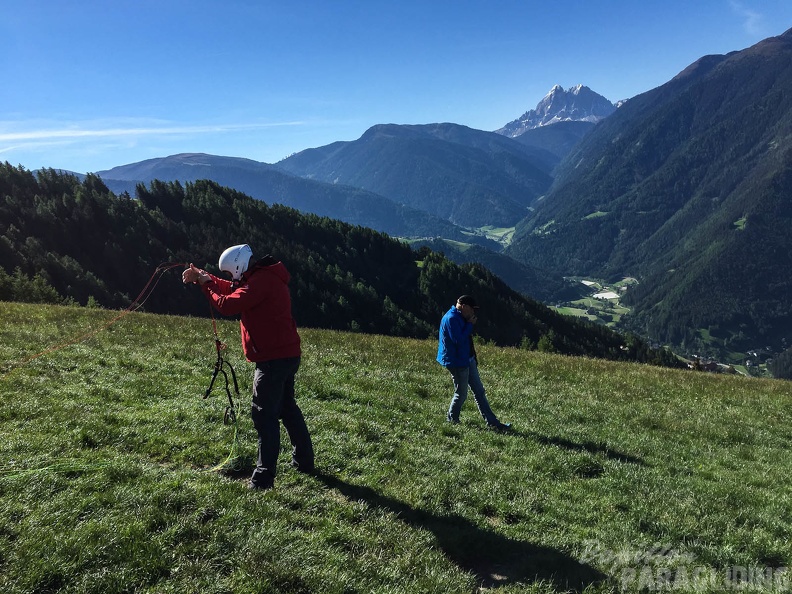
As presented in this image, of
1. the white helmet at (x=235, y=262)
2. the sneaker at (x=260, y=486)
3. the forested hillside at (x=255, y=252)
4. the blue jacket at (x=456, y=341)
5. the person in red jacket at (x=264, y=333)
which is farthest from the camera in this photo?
the forested hillside at (x=255, y=252)

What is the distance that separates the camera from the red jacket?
24.8 feet

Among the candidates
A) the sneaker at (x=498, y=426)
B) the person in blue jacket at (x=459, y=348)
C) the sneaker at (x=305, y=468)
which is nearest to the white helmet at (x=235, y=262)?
the sneaker at (x=305, y=468)

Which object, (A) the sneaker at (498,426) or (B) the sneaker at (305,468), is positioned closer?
(B) the sneaker at (305,468)

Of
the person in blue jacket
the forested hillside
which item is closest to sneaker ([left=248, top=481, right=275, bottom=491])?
the person in blue jacket

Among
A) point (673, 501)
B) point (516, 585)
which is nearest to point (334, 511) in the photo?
point (516, 585)

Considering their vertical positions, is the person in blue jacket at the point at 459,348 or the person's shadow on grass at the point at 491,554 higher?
the person in blue jacket at the point at 459,348

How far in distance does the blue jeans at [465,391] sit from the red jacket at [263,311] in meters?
5.95

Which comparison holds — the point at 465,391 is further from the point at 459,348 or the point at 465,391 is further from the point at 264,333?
the point at 264,333

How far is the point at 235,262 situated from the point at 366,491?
15.5ft

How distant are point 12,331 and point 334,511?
16669 millimetres

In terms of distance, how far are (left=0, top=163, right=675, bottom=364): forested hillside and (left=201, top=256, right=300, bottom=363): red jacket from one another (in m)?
109

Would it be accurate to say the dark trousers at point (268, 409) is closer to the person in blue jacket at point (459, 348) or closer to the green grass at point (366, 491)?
the green grass at point (366, 491)

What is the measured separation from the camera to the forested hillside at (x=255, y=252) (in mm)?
126625

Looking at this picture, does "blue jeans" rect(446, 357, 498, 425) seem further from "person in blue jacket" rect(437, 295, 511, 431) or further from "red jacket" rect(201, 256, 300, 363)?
"red jacket" rect(201, 256, 300, 363)
